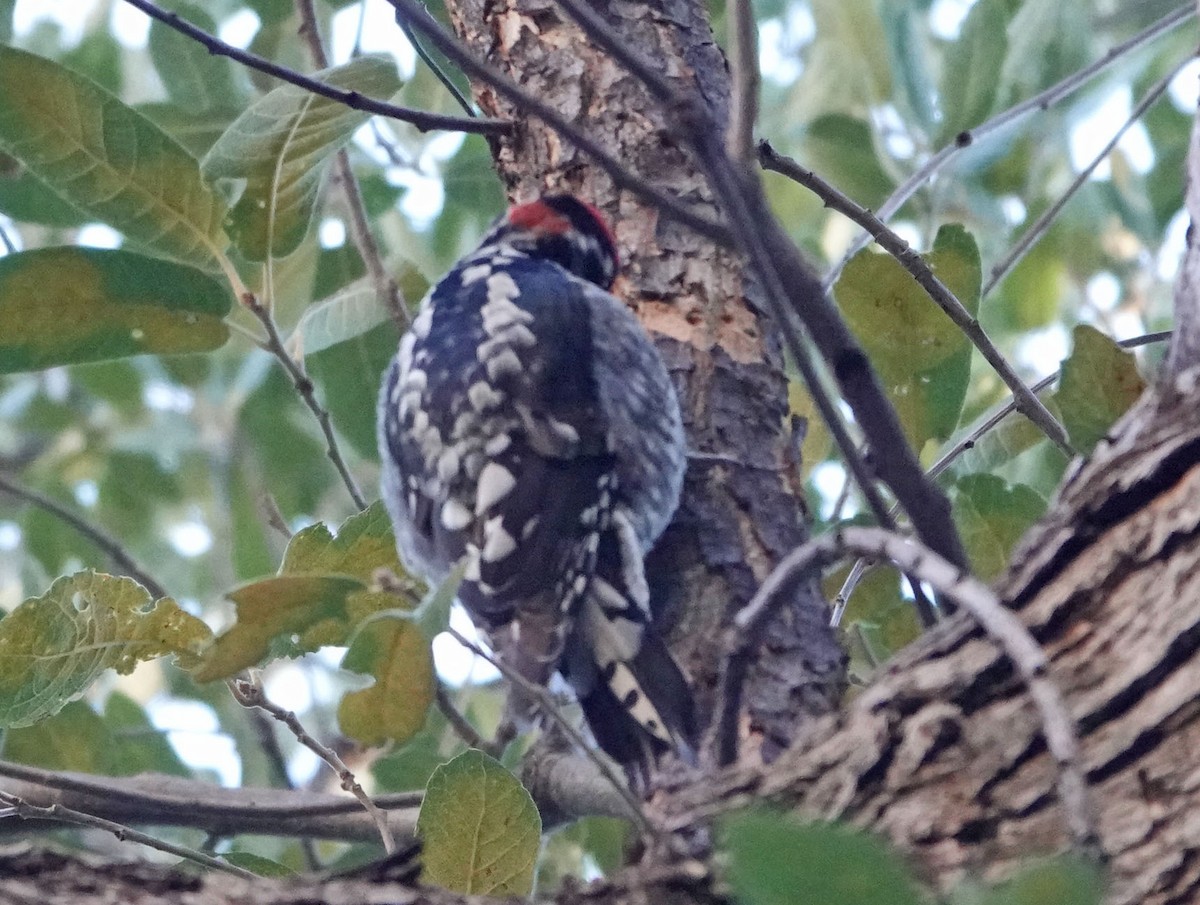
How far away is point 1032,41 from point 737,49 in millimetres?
2249

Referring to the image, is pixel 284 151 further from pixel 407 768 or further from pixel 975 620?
pixel 975 620

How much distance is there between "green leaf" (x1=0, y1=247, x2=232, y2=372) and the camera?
203cm

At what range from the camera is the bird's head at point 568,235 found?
2260 mm

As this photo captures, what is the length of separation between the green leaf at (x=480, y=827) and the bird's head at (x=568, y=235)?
0.98 meters

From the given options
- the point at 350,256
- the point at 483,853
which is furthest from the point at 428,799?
the point at 350,256

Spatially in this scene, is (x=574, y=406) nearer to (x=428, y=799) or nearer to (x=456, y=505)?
(x=456, y=505)

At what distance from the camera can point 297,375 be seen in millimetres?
2221

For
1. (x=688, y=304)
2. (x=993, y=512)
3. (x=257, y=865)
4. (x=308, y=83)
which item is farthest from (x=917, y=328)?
(x=257, y=865)

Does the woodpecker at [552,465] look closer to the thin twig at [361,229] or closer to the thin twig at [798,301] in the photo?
the thin twig at [361,229]

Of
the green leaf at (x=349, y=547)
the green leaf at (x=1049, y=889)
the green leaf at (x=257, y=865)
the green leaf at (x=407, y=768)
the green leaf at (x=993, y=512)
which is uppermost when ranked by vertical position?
the green leaf at (x=407, y=768)

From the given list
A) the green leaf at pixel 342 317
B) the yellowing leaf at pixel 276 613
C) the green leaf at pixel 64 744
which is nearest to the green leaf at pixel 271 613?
the yellowing leaf at pixel 276 613

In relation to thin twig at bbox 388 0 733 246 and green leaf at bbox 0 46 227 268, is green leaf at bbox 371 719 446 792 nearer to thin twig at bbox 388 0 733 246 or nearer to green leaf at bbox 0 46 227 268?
green leaf at bbox 0 46 227 268

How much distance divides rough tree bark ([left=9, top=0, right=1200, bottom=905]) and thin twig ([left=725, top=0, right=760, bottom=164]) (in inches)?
15.5

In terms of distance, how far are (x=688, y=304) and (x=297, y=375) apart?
589mm
